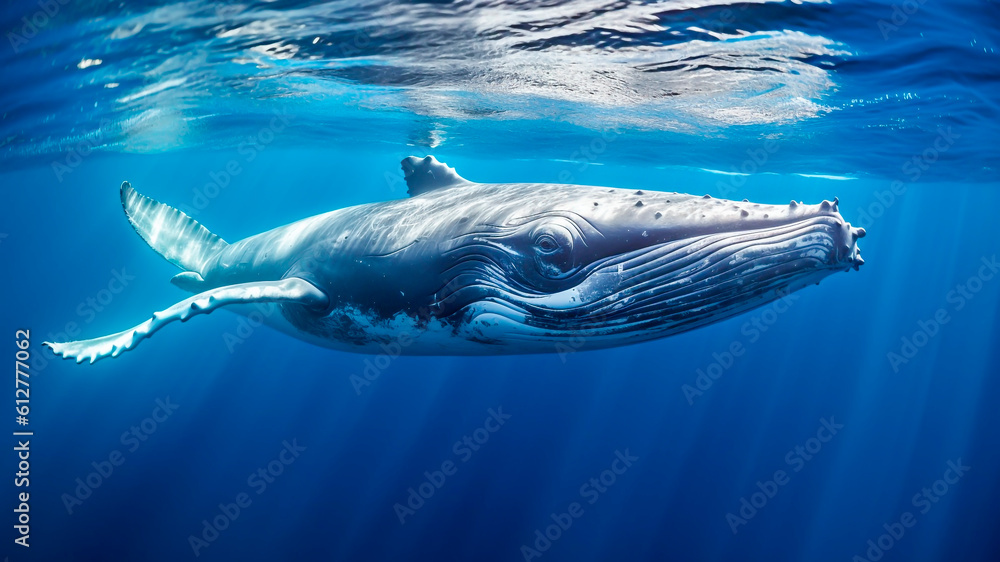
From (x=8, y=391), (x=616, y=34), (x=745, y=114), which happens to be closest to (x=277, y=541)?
(x=616, y=34)

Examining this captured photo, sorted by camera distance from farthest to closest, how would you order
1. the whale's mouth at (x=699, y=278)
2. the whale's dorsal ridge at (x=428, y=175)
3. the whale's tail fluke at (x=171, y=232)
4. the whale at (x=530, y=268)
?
the whale's tail fluke at (x=171, y=232) → the whale's dorsal ridge at (x=428, y=175) → the whale at (x=530, y=268) → the whale's mouth at (x=699, y=278)

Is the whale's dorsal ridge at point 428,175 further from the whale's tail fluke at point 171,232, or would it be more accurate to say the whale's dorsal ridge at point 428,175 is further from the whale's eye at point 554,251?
the whale's tail fluke at point 171,232

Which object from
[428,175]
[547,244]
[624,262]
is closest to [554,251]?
[547,244]

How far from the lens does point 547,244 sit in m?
4.36

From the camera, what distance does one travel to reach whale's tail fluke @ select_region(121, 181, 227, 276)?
9.75 m

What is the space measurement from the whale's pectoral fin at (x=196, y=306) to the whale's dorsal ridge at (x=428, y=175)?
1908 millimetres

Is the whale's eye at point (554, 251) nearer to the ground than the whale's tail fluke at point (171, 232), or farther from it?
farther from it

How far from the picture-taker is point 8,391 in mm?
39938

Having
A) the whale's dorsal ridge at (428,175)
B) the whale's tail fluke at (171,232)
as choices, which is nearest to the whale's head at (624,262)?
the whale's dorsal ridge at (428,175)

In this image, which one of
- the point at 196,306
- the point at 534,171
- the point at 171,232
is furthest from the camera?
the point at 534,171

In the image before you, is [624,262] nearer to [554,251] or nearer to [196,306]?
[554,251]

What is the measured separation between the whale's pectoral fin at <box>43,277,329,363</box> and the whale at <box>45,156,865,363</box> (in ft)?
0.06

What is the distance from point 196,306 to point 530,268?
3.18 meters

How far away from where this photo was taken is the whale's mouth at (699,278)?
142 inches
